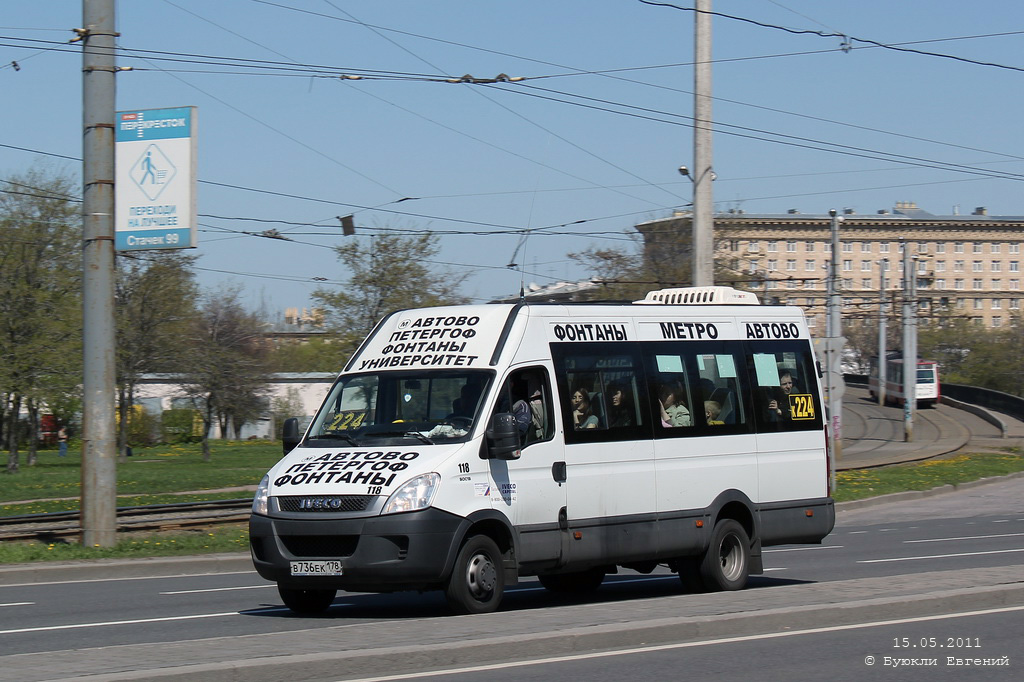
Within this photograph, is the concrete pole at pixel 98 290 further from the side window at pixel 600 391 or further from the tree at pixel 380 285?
the tree at pixel 380 285

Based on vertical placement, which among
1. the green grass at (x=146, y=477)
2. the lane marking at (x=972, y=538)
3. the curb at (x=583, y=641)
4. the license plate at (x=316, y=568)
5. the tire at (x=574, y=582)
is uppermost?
the license plate at (x=316, y=568)

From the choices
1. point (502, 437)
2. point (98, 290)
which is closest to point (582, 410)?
point (502, 437)

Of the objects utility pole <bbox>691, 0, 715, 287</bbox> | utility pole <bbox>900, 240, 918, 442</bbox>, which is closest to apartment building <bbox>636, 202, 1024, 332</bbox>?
utility pole <bbox>900, 240, 918, 442</bbox>

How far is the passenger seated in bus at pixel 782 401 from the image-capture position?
44.3ft

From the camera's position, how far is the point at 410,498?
9.94 metres

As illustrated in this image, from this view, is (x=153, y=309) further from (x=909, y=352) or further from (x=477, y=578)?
(x=477, y=578)

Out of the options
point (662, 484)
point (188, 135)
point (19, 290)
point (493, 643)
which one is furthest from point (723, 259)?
point (493, 643)

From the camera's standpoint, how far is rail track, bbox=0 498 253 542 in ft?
67.9

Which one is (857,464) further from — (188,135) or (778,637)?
(778,637)

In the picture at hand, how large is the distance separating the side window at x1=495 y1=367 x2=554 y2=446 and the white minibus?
2cm

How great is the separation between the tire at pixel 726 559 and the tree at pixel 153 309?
4312 cm

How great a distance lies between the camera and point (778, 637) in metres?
9.12

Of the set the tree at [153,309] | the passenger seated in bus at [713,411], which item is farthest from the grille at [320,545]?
the tree at [153,309]

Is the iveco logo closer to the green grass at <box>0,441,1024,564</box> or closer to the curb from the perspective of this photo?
the curb
